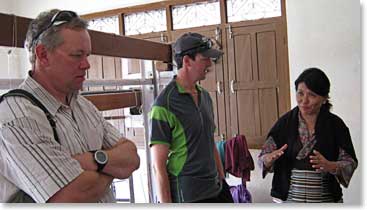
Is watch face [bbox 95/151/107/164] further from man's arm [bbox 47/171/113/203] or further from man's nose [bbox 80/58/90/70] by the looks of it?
man's nose [bbox 80/58/90/70]

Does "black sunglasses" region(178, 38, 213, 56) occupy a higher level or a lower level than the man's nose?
higher

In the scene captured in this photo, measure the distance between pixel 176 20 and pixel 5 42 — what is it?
39 centimetres

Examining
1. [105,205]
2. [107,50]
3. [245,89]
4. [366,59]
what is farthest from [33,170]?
[366,59]

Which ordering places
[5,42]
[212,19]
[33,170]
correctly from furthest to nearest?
[212,19] → [5,42] → [33,170]

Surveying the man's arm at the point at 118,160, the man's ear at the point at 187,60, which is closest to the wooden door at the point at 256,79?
the man's ear at the point at 187,60

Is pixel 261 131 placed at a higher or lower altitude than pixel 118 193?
higher

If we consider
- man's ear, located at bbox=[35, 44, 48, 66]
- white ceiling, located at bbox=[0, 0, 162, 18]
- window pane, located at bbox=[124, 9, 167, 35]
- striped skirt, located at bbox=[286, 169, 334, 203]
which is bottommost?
striped skirt, located at bbox=[286, 169, 334, 203]

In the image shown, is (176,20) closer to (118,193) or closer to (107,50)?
(107,50)

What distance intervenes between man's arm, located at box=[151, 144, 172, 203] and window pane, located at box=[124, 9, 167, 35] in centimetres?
30

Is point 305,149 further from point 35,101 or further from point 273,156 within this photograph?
point 35,101

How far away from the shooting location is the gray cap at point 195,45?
874 mm

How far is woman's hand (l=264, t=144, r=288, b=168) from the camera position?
854 millimetres

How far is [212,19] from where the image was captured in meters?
0.86

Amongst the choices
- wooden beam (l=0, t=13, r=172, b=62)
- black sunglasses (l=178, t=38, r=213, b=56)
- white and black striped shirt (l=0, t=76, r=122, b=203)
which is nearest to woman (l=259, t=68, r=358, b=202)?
black sunglasses (l=178, t=38, r=213, b=56)
